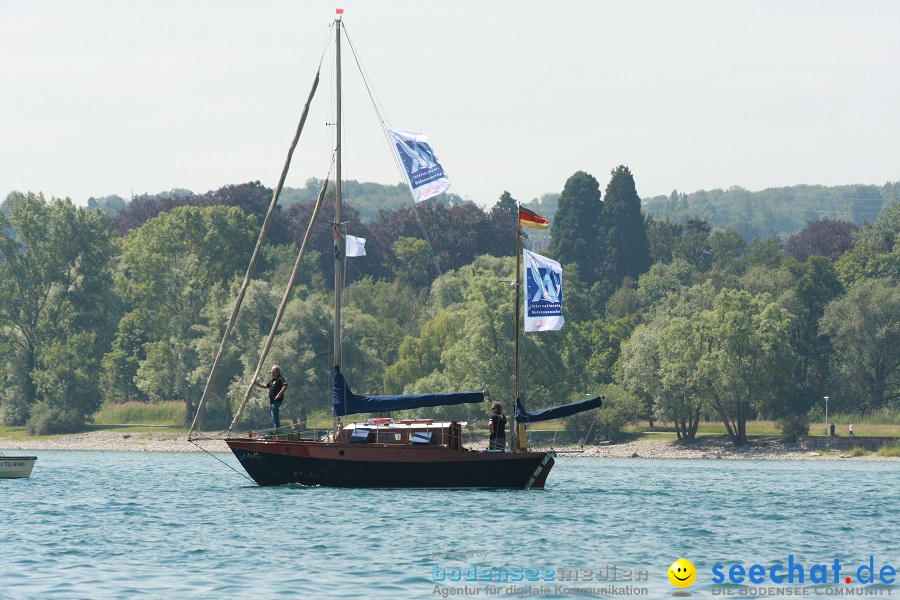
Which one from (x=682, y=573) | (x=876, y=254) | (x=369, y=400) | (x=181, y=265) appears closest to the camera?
(x=682, y=573)

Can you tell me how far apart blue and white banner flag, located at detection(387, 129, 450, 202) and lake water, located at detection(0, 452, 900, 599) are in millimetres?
11112

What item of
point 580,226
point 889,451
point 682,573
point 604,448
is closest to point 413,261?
point 580,226

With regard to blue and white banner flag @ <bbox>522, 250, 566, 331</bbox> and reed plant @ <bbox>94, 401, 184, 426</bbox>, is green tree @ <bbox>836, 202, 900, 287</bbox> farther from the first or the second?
blue and white banner flag @ <bbox>522, 250, 566, 331</bbox>

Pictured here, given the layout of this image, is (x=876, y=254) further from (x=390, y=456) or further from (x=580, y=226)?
(x=390, y=456)

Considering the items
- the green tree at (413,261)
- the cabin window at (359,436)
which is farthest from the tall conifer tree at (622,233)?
the cabin window at (359,436)

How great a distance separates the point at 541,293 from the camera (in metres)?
54.5

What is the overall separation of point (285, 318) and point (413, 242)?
6479 centimetres

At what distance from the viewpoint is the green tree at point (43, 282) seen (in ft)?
413

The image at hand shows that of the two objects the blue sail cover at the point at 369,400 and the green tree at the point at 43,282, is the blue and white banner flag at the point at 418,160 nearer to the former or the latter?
the blue sail cover at the point at 369,400

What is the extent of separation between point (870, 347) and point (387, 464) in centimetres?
8467

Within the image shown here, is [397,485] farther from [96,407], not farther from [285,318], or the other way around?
[96,407]

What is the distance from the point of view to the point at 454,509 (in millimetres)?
46875

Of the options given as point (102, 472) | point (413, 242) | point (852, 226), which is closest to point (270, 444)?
point (102, 472)

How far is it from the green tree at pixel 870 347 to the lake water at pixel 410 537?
64.3 metres
